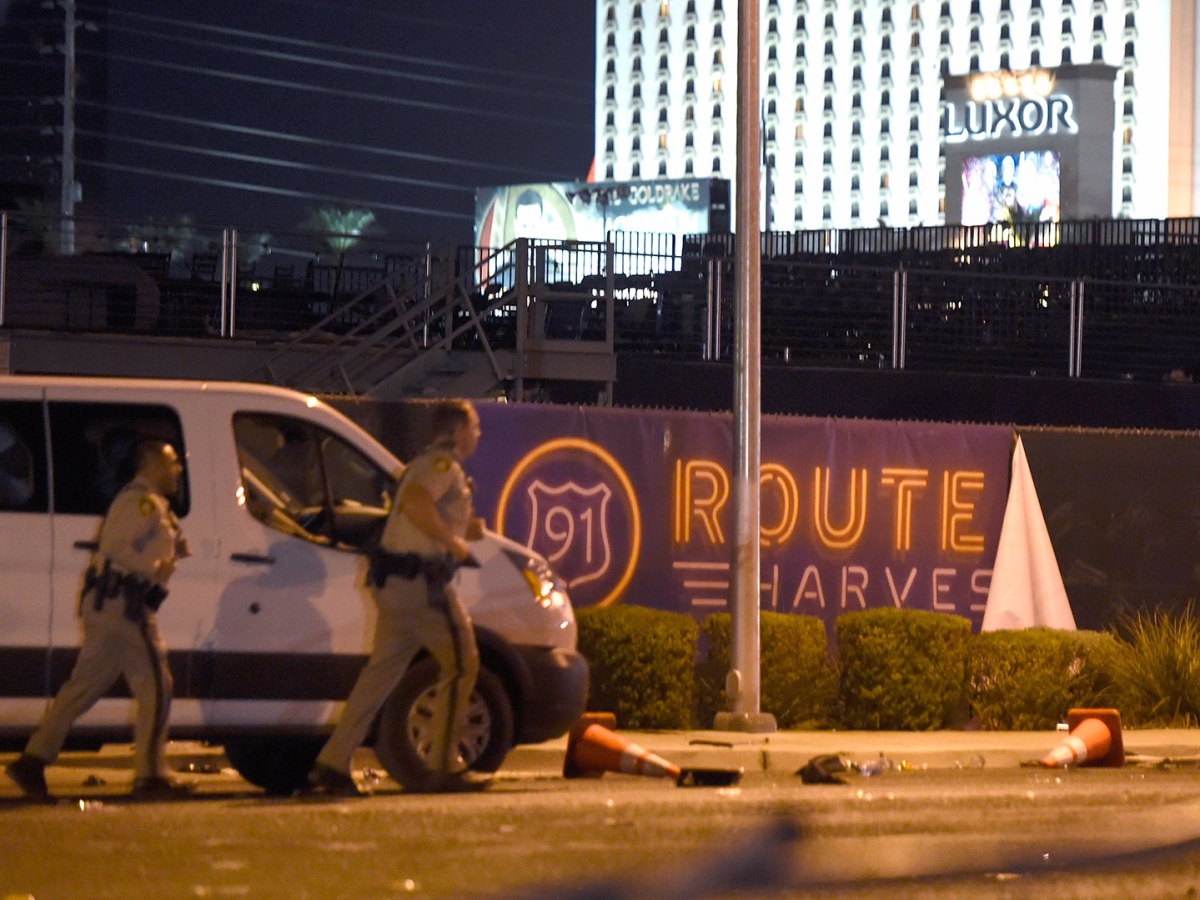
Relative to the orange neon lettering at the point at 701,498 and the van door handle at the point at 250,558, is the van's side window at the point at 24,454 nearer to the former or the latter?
the van door handle at the point at 250,558

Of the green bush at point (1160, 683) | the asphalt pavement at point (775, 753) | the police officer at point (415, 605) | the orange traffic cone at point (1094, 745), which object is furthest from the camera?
the green bush at point (1160, 683)

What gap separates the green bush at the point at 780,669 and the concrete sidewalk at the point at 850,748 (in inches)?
11.9

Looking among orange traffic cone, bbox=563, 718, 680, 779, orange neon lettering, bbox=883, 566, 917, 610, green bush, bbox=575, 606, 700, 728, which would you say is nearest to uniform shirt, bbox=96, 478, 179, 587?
orange traffic cone, bbox=563, 718, 680, 779

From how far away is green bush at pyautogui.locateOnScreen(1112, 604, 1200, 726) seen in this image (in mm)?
13617

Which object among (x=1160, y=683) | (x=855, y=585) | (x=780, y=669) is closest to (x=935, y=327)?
(x=855, y=585)

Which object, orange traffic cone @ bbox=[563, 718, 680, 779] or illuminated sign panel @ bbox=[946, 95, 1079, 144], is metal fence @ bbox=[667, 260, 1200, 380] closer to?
orange traffic cone @ bbox=[563, 718, 680, 779]

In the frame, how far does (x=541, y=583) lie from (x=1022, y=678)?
5.13 m

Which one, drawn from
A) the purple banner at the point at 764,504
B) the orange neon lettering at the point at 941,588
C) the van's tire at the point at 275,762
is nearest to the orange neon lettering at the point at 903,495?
the purple banner at the point at 764,504

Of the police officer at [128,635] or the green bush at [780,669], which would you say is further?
the green bush at [780,669]

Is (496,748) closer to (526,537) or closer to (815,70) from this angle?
(526,537)

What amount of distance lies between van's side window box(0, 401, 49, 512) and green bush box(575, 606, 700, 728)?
4571 mm

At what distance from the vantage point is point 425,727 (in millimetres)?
9188

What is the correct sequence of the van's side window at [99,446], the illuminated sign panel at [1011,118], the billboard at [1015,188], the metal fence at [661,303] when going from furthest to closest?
the illuminated sign panel at [1011,118] → the billboard at [1015,188] → the metal fence at [661,303] → the van's side window at [99,446]

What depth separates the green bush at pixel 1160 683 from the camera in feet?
44.7
